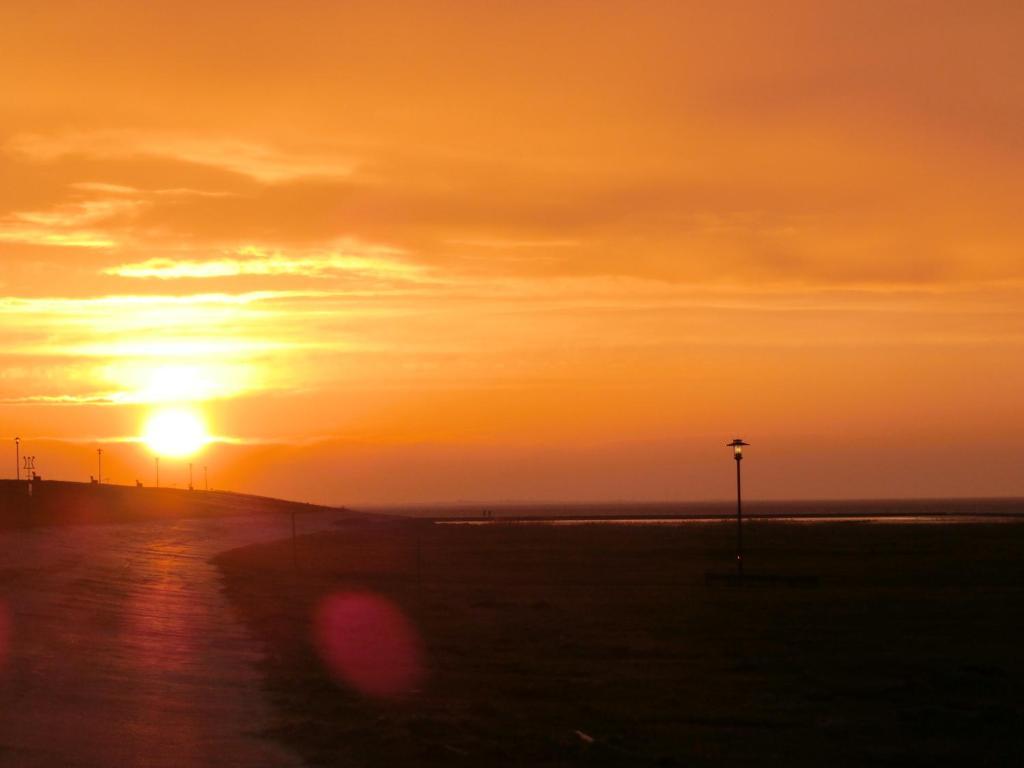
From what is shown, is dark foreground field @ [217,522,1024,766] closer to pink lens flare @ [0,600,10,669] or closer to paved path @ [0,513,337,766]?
paved path @ [0,513,337,766]

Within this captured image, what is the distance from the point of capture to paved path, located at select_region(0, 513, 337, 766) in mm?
18109

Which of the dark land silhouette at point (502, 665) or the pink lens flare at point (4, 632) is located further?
the pink lens flare at point (4, 632)

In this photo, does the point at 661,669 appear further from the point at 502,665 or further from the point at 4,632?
the point at 4,632

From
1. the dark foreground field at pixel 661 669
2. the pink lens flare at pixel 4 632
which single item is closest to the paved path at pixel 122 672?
the pink lens flare at pixel 4 632

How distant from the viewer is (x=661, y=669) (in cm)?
2778

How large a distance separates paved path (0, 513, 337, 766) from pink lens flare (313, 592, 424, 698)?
2100 mm

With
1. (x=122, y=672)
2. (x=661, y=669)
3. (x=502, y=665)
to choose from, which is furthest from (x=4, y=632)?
(x=661, y=669)

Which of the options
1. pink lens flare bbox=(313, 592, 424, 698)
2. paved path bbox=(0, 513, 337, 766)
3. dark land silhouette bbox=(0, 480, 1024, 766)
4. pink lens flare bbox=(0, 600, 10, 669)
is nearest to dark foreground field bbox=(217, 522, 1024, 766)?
dark land silhouette bbox=(0, 480, 1024, 766)

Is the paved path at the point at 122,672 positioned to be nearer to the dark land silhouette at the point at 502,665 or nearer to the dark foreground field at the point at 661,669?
the dark land silhouette at the point at 502,665

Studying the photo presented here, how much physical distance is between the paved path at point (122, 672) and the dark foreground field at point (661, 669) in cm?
99

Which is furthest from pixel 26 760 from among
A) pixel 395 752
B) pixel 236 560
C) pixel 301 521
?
pixel 301 521

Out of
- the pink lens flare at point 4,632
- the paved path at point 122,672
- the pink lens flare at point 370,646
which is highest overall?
the pink lens flare at point 4,632

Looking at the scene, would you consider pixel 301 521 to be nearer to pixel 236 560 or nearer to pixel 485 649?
pixel 236 560

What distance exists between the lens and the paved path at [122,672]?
1811cm
